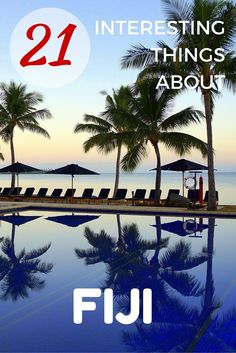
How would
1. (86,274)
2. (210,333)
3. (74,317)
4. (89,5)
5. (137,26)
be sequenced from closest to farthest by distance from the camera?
(210,333), (74,317), (86,274), (137,26), (89,5)

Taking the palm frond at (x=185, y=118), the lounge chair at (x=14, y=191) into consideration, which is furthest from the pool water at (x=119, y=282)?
the lounge chair at (x=14, y=191)

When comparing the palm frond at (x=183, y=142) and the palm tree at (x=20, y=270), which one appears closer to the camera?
the palm tree at (x=20, y=270)

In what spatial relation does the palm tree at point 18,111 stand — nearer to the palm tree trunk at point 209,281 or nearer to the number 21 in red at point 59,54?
the number 21 in red at point 59,54

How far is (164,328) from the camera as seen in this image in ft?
18.7

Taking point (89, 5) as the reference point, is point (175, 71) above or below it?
below

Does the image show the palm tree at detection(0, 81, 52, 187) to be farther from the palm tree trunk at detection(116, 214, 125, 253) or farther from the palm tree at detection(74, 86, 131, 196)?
the palm tree trunk at detection(116, 214, 125, 253)

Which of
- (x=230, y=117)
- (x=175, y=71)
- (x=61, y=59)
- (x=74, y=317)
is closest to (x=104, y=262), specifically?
(x=74, y=317)

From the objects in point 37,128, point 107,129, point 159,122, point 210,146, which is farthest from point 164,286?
point 37,128

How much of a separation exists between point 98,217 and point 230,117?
15109mm

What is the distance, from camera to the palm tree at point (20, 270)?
24.5 ft

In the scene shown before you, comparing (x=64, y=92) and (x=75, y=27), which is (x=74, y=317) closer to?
(x=75, y=27)

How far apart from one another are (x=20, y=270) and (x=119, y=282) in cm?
218

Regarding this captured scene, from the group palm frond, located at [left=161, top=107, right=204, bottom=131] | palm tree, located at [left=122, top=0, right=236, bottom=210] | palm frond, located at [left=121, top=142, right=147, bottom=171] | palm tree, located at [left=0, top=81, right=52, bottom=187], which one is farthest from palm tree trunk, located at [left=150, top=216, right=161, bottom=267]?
palm tree, located at [left=0, top=81, right=52, bottom=187]

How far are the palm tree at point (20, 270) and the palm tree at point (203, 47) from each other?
9.30 metres
